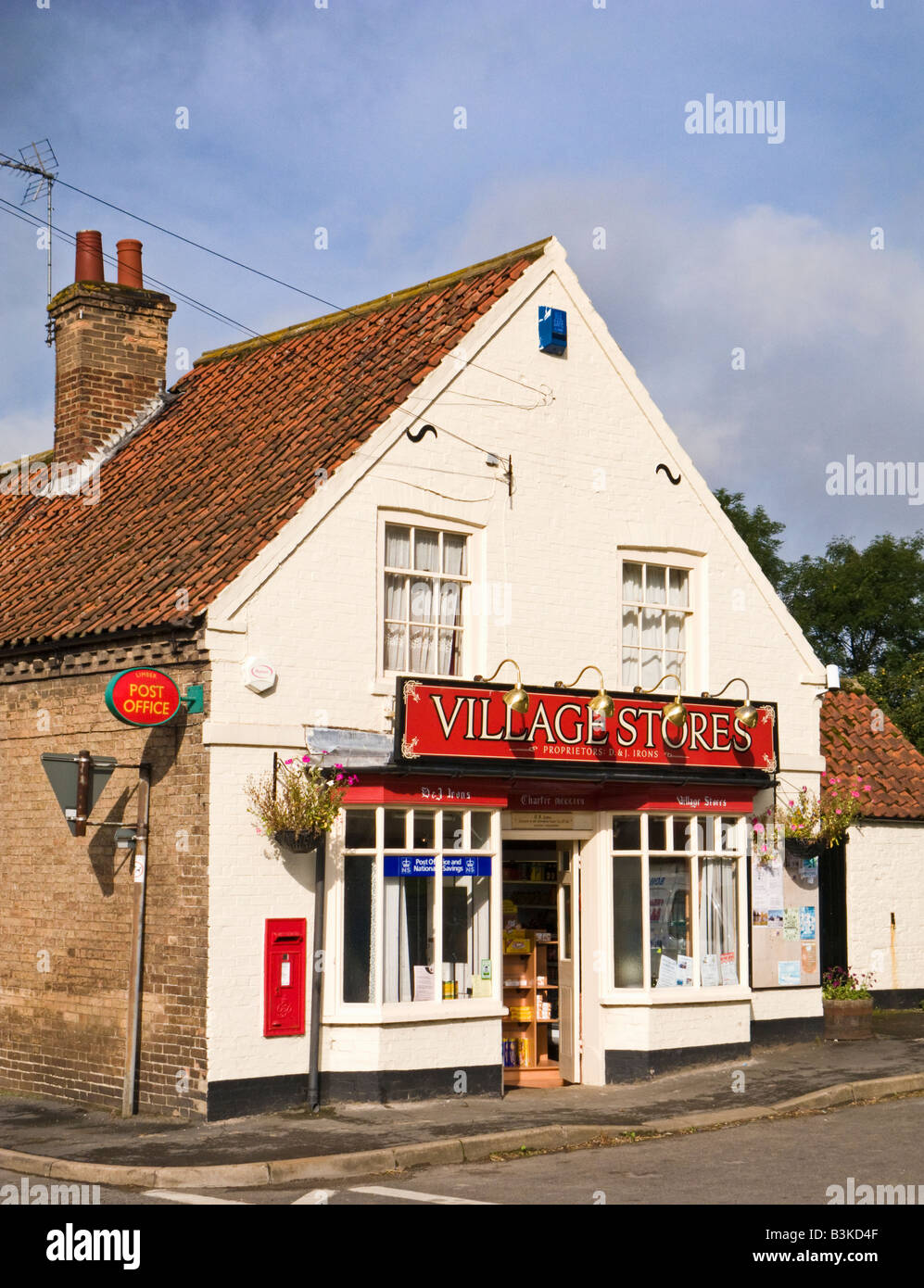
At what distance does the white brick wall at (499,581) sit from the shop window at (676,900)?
0.49 meters

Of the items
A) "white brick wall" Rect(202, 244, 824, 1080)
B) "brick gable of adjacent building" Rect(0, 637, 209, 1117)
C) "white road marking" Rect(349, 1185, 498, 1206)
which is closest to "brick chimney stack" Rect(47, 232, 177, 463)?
"brick gable of adjacent building" Rect(0, 637, 209, 1117)

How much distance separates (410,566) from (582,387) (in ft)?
10.5

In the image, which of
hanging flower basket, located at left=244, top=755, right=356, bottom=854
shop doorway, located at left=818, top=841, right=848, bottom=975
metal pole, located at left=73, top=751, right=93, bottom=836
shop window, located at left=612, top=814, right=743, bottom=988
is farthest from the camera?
shop doorway, located at left=818, top=841, right=848, bottom=975

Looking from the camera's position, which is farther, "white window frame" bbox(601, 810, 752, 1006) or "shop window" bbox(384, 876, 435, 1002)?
"white window frame" bbox(601, 810, 752, 1006)

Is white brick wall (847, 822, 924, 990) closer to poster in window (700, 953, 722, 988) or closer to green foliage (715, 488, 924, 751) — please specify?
poster in window (700, 953, 722, 988)

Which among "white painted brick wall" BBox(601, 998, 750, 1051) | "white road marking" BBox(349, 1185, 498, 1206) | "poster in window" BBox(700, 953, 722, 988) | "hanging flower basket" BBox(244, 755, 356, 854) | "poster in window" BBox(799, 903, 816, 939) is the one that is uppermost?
"hanging flower basket" BBox(244, 755, 356, 854)

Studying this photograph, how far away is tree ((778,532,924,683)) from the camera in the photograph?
168ft

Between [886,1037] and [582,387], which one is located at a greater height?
[582,387]

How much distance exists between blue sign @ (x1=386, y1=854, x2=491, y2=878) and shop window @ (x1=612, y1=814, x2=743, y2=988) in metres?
1.89

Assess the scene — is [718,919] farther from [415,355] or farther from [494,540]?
[415,355]
